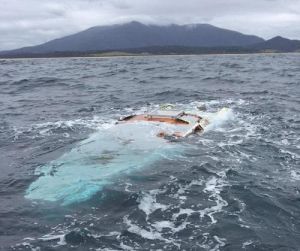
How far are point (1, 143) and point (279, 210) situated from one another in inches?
672

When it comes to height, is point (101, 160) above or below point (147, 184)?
above

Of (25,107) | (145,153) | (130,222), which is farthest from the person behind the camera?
(25,107)

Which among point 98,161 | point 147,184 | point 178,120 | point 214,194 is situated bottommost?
point 214,194

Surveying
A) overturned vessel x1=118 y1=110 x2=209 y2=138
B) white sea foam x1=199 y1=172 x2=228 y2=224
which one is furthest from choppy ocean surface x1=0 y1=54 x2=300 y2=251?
overturned vessel x1=118 y1=110 x2=209 y2=138

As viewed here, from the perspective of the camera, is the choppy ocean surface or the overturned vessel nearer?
the choppy ocean surface

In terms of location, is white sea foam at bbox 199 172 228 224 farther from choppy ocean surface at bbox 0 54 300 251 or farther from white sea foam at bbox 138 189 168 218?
white sea foam at bbox 138 189 168 218

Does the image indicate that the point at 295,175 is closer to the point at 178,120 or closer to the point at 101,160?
the point at 101,160

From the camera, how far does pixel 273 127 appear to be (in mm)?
30844

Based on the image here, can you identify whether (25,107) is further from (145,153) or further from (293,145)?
(293,145)

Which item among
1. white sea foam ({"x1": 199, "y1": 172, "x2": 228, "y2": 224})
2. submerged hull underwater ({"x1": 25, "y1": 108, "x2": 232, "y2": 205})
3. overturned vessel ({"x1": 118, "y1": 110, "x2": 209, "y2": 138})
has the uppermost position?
overturned vessel ({"x1": 118, "y1": 110, "x2": 209, "y2": 138})

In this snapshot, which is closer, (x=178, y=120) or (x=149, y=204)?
(x=149, y=204)

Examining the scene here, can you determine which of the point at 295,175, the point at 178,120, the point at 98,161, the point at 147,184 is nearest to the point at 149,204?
the point at 147,184

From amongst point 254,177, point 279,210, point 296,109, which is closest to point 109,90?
point 296,109

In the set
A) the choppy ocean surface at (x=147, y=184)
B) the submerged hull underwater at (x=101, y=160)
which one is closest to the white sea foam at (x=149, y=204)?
the choppy ocean surface at (x=147, y=184)
